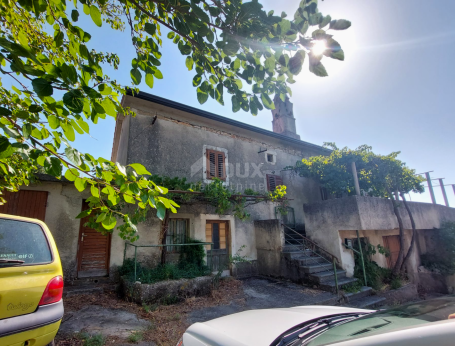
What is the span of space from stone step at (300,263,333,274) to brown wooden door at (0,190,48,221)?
735 cm

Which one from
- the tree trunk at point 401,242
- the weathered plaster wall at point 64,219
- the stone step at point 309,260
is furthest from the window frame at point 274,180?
the weathered plaster wall at point 64,219

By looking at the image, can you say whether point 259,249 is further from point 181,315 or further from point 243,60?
point 243,60

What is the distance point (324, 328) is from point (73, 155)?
231cm

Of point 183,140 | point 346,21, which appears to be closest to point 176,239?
point 183,140

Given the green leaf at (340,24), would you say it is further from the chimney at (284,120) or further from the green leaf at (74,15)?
the chimney at (284,120)

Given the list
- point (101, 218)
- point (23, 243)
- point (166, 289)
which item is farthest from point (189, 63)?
point (166, 289)

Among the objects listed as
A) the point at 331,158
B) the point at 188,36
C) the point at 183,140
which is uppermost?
the point at 183,140

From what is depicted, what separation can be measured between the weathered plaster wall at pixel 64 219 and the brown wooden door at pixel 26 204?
10 centimetres

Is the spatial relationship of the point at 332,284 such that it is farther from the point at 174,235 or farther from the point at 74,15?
the point at 74,15

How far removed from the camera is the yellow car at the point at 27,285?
6.13 ft

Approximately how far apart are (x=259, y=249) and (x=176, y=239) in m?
3.23

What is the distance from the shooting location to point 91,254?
6.23 metres

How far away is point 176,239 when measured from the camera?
749 cm

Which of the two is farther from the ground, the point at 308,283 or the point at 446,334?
the point at 446,334
